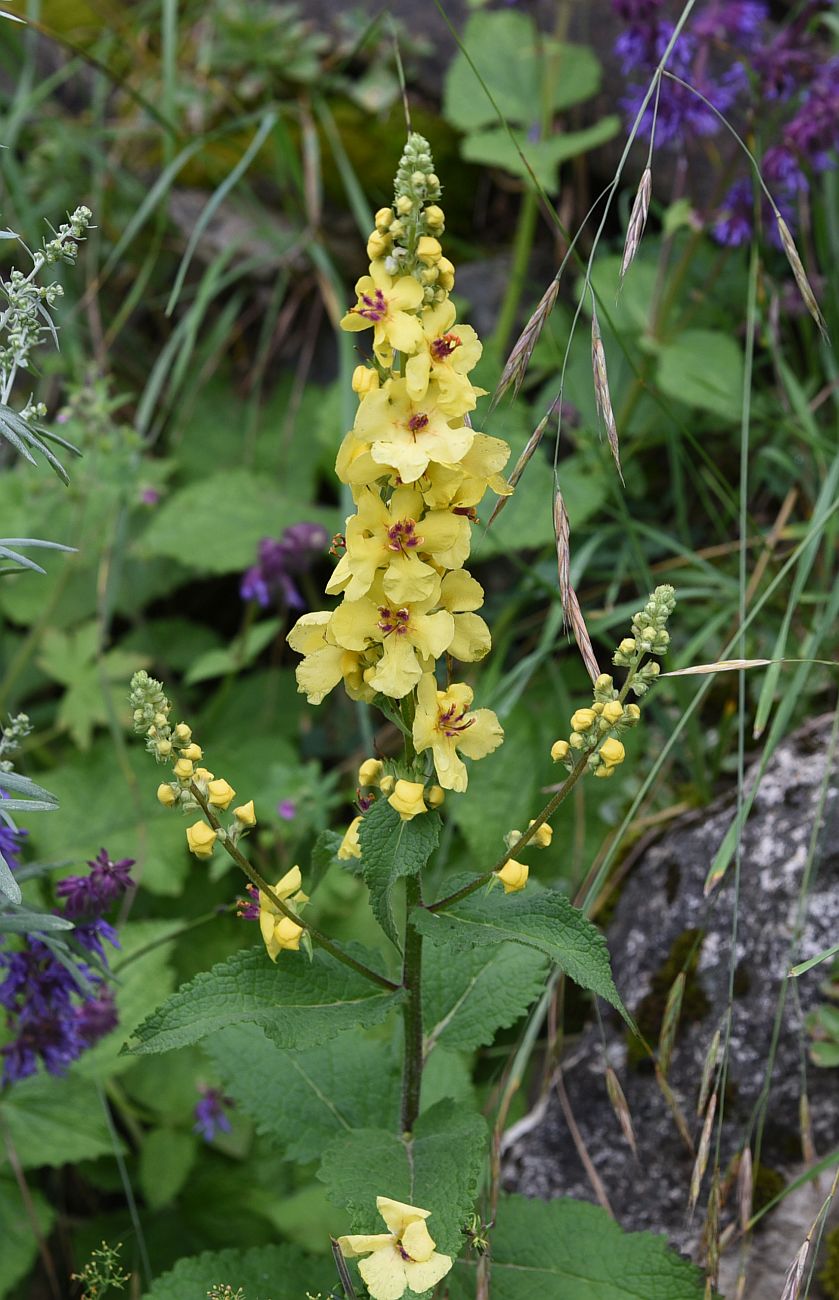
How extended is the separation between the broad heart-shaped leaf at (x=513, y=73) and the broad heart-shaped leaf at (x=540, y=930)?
238cm

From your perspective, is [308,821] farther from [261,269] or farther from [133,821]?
[261,269]

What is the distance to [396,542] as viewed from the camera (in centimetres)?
114

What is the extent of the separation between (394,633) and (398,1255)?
62 centimetres

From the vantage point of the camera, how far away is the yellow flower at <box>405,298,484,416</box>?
3.62 ft

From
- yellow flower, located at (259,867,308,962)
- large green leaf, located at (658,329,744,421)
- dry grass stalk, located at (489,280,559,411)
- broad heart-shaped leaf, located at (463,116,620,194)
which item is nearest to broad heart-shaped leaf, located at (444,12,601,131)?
broad heart-shaped leaf, located at (463,116,620,194)

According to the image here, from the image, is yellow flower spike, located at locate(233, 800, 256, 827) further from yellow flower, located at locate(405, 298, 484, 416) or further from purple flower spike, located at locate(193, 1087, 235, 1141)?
purple flower spike, located at locate(193, 1087, 235, 1141)

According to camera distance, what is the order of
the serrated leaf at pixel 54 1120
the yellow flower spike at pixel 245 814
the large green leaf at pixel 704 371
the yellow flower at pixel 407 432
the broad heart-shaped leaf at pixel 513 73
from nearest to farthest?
the yellow flower at pixel 407 432, the yellow flower spike at pixel 245 814, the serrated leaf at pixel 54 1120, the large green leaf at pixel 704 371, the broad heart-shaped leaf at pixel 513 73

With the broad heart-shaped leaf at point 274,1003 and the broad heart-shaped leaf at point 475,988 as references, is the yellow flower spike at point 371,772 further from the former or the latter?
the broad heart-shaped leaf at point 475,988

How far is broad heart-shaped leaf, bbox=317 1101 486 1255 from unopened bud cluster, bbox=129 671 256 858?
1.29 ft

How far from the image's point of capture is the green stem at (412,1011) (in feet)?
4.24

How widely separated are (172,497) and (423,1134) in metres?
2.12

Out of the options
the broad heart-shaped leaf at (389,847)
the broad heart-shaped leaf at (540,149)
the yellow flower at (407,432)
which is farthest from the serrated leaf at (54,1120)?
the broad heart-shaped leaf at (540,149)

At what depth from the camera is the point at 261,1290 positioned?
151 cm

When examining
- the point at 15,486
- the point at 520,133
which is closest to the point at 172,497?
the point at 15,486
